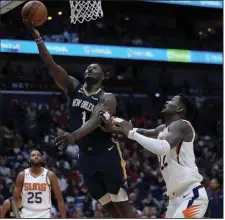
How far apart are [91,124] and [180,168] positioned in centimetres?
95

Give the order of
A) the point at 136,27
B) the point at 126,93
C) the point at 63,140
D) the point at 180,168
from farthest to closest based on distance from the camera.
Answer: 1. the point at 136,27
2. the point at 126,93
3. the point at 180,168
4. the point at 63,140

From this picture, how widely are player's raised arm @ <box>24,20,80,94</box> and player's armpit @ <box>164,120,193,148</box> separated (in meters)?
1.07

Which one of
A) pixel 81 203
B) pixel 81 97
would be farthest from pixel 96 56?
pixel 81 97

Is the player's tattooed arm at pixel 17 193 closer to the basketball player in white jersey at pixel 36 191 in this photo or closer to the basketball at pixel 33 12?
the basketball player in white jersey at pixel 36 191

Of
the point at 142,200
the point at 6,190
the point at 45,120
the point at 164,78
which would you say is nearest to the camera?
the point at 6,190

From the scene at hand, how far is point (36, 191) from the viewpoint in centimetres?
734

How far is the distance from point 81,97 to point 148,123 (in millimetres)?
13860

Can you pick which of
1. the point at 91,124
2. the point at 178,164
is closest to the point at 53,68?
the point at 91,124

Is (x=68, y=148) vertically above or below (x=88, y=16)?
below

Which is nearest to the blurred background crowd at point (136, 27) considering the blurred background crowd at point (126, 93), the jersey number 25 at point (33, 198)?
the blurred background crowd at point (126, 93)

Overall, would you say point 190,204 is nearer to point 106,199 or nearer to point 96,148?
point 106,199

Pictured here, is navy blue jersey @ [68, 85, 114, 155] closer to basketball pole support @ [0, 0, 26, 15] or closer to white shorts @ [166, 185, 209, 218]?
white shorts @ [166, 185, 209, 218]

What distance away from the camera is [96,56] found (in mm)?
18266

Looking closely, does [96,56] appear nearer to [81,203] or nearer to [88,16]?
[81,203]
